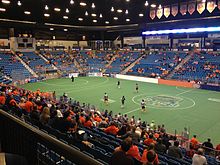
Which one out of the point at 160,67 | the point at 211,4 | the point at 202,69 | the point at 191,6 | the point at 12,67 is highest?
the point at 191,6

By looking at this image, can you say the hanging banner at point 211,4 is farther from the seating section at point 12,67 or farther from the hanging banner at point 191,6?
the seating section at point 12,67

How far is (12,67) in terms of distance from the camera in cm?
4456

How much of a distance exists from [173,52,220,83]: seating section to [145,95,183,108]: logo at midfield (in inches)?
445

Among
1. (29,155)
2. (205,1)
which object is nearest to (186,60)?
(205,1)

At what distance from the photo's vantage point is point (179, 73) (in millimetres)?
42031

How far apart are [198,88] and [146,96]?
11.6m

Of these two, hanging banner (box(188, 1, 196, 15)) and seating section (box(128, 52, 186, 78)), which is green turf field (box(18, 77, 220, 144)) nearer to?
seating section (box(128, 52, 186, 78))

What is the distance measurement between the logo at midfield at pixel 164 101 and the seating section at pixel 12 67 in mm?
27034

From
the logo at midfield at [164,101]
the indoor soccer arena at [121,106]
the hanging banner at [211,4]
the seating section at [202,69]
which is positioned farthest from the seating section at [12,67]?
the hanging banner at [211,4]

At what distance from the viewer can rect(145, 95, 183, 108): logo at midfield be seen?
2562 centimetres

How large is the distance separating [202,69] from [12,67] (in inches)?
1499

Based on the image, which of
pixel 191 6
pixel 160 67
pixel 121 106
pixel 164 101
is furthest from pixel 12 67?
pixel 191 6

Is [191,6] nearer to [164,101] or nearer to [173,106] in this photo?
[164,101]

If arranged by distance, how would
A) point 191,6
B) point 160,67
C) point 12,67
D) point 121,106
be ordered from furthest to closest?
1. point 160,67
2. point 12,67
3. point 191,6
4. point 121,106
